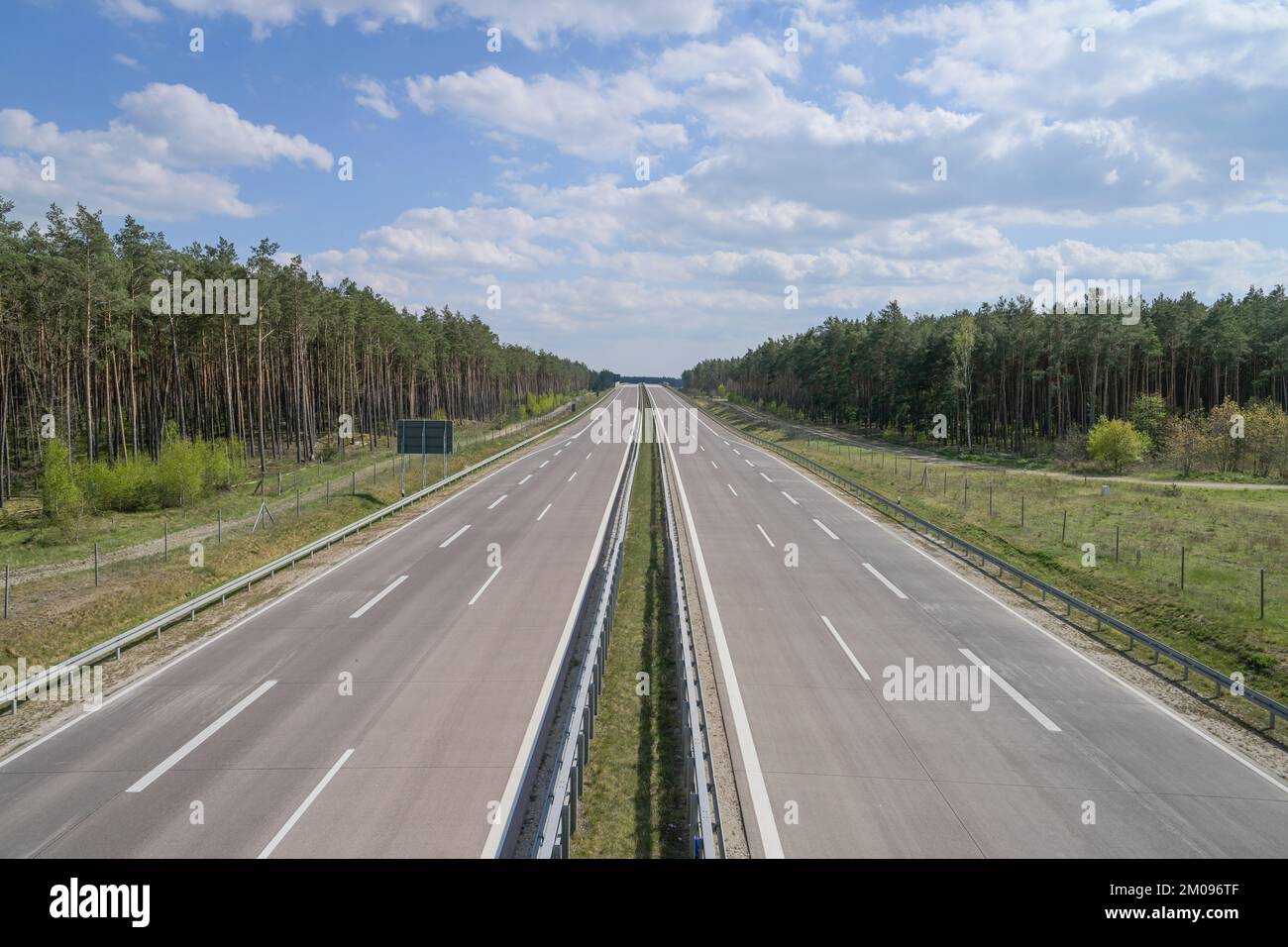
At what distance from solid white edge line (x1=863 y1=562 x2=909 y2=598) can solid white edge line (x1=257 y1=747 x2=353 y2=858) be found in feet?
47.5

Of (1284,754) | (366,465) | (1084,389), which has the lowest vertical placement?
(1284,754)

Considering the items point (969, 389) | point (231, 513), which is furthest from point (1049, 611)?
point (969, 389)

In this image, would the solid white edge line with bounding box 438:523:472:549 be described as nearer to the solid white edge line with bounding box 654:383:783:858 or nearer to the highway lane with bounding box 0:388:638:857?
the highway lane with bounding box 0:388:638:857

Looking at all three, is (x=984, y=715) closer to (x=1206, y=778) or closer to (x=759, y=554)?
(x=1206, y=778)

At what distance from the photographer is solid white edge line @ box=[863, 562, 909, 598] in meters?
20.0

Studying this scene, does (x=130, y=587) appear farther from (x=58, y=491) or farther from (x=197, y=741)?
(x=58, y=491)

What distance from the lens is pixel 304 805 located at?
9188 mm

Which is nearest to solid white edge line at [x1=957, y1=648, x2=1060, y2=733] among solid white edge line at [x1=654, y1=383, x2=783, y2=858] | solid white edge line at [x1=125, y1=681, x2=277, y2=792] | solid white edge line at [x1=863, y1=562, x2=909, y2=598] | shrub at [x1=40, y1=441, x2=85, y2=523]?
solid white edge line at [x1=863, y1=562, x2=909, y2=598]

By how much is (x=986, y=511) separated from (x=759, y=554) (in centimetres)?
1436

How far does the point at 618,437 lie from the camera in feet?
241

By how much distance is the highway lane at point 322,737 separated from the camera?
866cm

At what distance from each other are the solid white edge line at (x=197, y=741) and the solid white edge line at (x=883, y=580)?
1518 centimetres

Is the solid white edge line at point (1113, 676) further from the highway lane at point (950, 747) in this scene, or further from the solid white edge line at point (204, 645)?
the solid white edge line at point (204, 645)

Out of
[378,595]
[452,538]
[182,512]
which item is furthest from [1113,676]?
[182,512]
